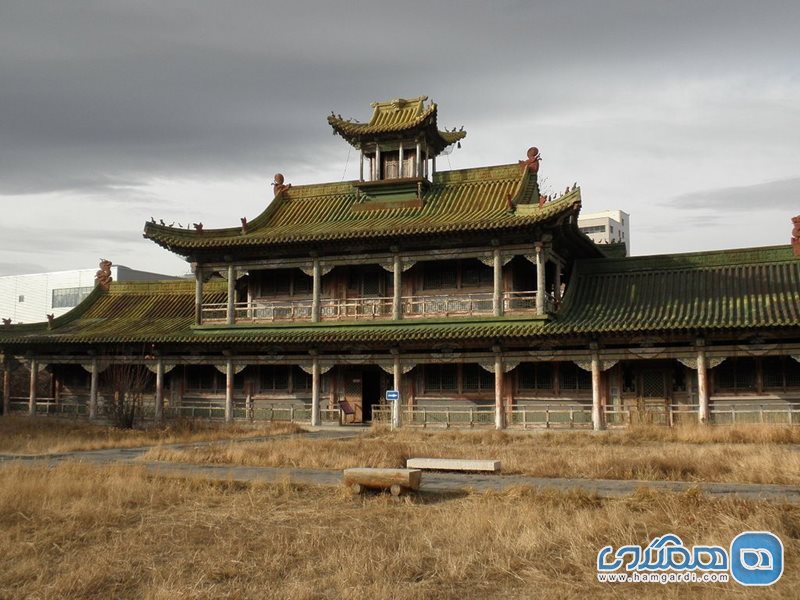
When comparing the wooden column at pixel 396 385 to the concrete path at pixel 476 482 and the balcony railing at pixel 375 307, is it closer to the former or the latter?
the balcony railing at pixel 375 307

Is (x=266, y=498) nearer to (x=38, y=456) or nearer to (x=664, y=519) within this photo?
(x=664, y=519)

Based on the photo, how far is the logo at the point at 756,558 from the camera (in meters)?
7.23

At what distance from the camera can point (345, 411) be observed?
2811cm

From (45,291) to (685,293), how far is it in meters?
68.5

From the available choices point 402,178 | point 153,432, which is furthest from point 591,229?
point 153,432

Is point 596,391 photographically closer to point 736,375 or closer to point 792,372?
point 736,375

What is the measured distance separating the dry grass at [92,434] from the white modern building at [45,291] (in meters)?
48.2

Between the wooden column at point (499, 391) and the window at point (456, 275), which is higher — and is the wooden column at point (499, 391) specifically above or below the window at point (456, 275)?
below

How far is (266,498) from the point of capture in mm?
11664

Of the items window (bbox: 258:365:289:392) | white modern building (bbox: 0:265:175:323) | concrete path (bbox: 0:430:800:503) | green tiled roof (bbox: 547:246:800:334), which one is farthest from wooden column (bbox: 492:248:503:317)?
white modern building (bbox: 0:265:175:323)

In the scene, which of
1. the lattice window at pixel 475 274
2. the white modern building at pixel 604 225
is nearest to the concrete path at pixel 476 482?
the lattice window at pixel 475 274

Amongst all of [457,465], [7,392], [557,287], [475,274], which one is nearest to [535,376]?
[557,287]

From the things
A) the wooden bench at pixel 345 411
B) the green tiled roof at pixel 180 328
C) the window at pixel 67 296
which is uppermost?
the window at pixel 67 296

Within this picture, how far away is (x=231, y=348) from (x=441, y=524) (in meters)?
21.0
